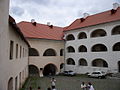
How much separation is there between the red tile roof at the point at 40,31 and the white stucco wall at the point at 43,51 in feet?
3.13

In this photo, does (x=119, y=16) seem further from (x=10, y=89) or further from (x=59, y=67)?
(x=10, y=89)

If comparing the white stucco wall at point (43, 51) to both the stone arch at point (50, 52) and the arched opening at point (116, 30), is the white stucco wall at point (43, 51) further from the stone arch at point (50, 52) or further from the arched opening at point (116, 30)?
the arched opening at point (116, 30)

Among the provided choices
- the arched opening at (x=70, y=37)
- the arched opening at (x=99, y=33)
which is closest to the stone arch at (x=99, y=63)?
the arched opening at (x=99, y=33)

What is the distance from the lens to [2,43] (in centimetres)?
625

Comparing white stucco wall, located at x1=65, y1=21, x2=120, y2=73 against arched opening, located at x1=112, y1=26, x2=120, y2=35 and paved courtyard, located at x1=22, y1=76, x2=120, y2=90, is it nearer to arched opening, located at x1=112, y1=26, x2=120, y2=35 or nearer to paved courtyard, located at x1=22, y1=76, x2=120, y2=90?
arched opening, located at x1=112, y1=26, x2=120, y2=35

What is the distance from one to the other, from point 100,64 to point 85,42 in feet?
16.4

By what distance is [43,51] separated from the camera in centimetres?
2959

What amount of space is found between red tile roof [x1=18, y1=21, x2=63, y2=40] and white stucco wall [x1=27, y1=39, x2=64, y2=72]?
0.96 metres

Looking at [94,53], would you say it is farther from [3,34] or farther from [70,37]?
[3,34]

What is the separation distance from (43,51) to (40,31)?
4.50 metres

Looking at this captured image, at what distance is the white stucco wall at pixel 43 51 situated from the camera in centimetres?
2859

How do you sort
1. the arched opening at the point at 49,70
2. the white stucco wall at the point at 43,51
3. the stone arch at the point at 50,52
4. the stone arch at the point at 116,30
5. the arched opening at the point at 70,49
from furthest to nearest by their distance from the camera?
the arched opening at the point at 70,49, the arched opening at the point at 49,70, the stone arch at the point at 50,52, the white stucco wall at the point at 43,51, the stone arch at the point at 116,30

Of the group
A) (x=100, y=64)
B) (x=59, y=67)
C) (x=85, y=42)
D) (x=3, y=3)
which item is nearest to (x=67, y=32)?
(x=85, y=42)

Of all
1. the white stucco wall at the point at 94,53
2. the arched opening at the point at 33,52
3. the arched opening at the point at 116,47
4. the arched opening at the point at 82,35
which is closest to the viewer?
the white stucco wall at the point at 94,53
